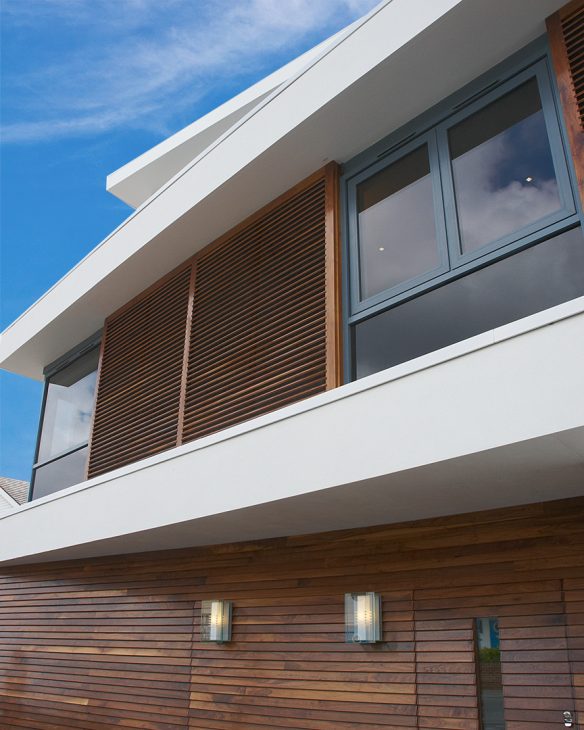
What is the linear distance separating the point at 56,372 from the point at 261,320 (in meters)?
4.82

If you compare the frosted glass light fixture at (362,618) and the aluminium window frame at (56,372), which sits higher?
the aluminium window frame at (56,372)

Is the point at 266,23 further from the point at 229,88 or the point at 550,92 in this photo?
the point at 550,92

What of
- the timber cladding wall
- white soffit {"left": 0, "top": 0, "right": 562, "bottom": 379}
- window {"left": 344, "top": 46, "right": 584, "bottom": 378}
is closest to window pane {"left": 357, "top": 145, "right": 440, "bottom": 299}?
window {"left": 344, "top": 46, "right": 584, "bottom": 378}

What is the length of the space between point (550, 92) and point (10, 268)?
346ft

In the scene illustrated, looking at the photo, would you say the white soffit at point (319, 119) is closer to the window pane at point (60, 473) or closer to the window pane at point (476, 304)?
the window pane at point (476, 304)

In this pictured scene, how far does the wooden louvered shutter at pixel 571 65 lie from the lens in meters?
4.46

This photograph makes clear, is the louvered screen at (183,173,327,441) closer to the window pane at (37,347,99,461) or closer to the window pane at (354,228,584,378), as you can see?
the window pane at (354,228,584,378)

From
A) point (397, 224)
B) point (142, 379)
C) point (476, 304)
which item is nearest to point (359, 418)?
point (476, 304)

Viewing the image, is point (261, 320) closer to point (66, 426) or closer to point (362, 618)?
point (362, 618)

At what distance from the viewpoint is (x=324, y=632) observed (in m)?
5.49

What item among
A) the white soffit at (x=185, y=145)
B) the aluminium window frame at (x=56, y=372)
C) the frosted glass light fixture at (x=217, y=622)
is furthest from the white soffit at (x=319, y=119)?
the white soffit at (x=185, y=145)

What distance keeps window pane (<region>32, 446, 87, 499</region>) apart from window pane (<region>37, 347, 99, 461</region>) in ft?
0.47

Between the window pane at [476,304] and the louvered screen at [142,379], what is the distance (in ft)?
8.26

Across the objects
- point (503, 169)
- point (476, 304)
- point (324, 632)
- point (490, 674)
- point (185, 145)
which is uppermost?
point (185, 145)
